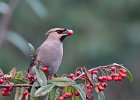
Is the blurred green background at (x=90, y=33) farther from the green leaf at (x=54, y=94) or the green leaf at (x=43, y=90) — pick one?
the green leaf at (x=43, y=90)

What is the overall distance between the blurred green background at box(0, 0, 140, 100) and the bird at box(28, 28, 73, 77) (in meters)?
11.0

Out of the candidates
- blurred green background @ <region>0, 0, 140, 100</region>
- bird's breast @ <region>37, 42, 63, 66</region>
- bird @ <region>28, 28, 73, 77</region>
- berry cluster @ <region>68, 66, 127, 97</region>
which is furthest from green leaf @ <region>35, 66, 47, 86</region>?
blurred green background @ <region>0, 0, 140, 100</region>

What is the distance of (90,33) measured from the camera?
19.1 meters

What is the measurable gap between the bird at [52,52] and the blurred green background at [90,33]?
36.1 ft

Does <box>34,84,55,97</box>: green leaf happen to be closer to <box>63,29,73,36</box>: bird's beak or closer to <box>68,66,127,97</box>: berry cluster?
<box>68,66,127,97</box>: berry cluster

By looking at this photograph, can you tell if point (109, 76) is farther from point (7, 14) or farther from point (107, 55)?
point (107, 55)

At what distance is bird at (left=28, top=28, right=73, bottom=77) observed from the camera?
6.28 meters

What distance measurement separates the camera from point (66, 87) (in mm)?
5496

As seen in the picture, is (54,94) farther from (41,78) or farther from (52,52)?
(52,52)

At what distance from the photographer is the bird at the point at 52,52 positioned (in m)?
6.28

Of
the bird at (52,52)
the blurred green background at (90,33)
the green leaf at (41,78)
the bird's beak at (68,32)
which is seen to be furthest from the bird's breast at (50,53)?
the blurred green background at (90,33)

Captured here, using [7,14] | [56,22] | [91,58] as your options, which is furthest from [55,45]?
[56,22]

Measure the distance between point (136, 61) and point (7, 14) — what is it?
12564 millimetres

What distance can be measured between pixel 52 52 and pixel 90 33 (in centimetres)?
1256
